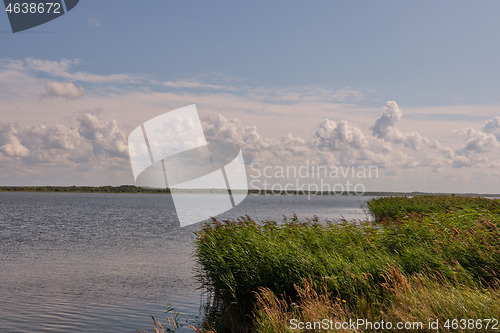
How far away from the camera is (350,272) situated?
11508mm

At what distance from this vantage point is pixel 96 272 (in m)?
24.4

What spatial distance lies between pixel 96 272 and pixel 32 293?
16.5 ft

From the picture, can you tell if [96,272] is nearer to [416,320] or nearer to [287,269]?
[287,269]

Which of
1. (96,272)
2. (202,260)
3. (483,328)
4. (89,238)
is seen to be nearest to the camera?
(483,328)

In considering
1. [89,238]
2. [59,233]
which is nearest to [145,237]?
[89,238]

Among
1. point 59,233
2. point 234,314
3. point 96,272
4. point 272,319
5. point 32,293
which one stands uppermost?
point 272,319

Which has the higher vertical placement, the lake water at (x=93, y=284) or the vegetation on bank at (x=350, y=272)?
the vegetation on bank at (x=350, y=272)

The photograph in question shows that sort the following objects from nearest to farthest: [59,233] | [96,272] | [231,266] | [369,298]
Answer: [369,298], [231,266], [96,272], [59,233]

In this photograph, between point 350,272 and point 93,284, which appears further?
point 93,284

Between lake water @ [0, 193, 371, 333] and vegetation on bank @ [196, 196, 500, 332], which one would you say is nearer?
vegetation on bank @ [196, 196, 500, 332]

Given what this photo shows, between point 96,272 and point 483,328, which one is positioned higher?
point 483,328

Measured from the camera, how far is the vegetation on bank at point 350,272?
8.91 metres

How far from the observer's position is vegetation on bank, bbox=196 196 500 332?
8906 mm

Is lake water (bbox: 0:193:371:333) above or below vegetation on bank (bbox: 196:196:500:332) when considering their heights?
below
